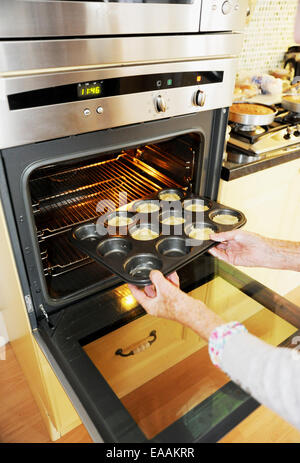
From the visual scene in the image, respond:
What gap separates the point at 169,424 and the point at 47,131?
0.68 m

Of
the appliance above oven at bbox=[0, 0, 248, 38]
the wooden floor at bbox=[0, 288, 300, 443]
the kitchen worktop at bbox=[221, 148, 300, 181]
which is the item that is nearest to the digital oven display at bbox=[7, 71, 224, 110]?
the appliance above oven at bbox=[0, 0, 248, 38]

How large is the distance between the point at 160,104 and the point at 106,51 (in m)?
0.20

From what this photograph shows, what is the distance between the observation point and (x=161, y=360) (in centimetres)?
105

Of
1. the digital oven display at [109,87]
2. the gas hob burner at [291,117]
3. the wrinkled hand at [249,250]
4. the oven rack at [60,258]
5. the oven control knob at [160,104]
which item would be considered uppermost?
the digital oven display at [109,87]

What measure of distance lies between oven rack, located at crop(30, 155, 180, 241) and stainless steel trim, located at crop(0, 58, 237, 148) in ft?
1.28

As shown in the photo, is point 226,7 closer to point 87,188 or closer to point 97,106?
point 97,106

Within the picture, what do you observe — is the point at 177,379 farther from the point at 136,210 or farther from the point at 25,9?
the point at 25,9

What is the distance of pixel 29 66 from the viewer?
0.72m

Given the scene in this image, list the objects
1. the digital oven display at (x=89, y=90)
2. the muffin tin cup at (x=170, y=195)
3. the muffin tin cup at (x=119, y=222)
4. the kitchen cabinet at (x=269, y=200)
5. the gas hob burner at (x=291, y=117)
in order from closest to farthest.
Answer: the digital oven display at (x=89, y=90), the muffin tin cup at (x=119, y=222), the muffin tin cup at (x=170, y=195), the kitchen cabinet at (x=269, y=200), the gas hob burner at (x=291, y=117)

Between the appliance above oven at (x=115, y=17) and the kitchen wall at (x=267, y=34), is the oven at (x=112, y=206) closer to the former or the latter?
the appliance above oven at (x=115, y=17)

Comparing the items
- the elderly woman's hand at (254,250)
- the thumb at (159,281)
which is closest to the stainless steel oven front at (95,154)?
the elderly woman's hand at (254,250)

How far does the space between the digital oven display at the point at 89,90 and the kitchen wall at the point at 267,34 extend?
142cm

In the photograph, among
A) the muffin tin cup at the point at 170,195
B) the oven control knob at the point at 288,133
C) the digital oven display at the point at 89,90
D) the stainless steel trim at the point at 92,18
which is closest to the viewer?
the stainless steel trim at the point at 92,18

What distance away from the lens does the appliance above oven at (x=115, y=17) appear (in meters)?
0.68
